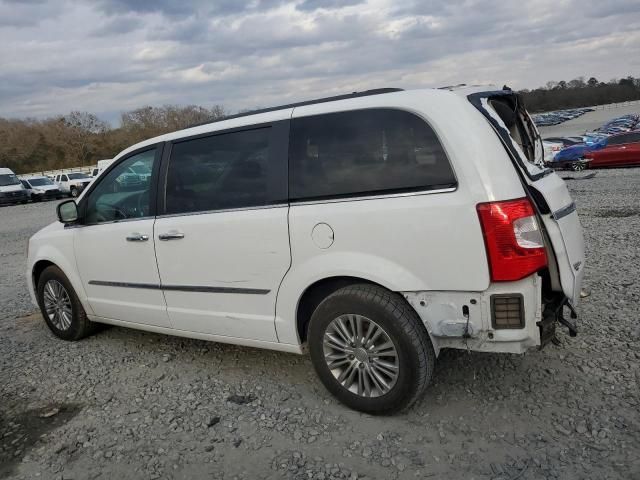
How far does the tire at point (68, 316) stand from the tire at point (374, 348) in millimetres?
2698

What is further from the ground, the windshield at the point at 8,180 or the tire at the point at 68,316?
the windshield at the point at 8,180

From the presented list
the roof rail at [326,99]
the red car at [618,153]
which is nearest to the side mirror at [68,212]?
the roof rail at [326,99]

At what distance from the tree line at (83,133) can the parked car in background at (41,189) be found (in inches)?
1279

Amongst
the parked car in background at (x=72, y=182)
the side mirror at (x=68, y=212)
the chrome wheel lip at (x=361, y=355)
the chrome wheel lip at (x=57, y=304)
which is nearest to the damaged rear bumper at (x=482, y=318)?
the chrome wheel lip at (x=361, y=355)

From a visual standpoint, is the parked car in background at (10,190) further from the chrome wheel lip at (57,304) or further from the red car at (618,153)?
the red car at (618,153)

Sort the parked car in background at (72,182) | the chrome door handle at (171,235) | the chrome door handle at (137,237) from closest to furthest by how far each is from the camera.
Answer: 1. the chrome door handle at (171,235)
2. the chrome door handle at (137,237)
3. the parked car in background at (72,182)

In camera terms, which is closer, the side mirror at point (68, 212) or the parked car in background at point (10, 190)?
the side mirror at point (68, 212)

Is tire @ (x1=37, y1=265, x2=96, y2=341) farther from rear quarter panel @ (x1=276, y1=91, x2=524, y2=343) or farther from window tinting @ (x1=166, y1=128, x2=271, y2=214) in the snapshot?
rear quarter panel @ (x1=276, y1=91, x2=524, y2=343)

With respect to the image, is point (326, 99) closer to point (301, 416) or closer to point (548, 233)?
point (548, 233)

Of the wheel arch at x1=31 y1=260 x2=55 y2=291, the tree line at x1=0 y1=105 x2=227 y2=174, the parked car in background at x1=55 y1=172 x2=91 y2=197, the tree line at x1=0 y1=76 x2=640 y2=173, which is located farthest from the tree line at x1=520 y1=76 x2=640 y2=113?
the wheel arch at x1=31 y1=260 x2=55 y2=291

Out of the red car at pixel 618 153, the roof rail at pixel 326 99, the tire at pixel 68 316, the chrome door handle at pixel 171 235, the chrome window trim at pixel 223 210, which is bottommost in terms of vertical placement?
the red car at pixel 618 153

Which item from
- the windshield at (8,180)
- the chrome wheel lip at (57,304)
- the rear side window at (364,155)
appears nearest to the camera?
the rear side window at (364,155)

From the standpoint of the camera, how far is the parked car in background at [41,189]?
103 ft

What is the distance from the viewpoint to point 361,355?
125 inches
